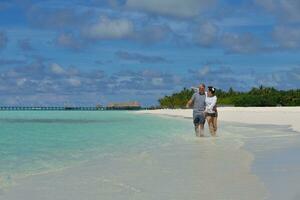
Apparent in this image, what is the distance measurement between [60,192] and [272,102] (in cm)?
9671

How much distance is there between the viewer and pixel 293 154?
11328 mm

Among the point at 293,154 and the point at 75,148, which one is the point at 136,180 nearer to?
the point at 293,154

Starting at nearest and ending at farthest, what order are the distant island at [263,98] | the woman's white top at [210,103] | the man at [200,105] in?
the man at [200,105], the woman's white top at [210,103], the distant island at [263,98]

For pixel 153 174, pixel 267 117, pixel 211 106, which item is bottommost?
pixel 153 174

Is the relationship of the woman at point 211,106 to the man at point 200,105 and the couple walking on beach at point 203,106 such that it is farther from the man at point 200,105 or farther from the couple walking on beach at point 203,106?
the man at point 200,105

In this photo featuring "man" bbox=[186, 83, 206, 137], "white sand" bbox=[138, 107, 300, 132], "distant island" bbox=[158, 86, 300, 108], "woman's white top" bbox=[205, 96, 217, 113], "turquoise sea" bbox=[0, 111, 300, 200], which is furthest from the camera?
"distant island" bbox=[158, 86, 300, 108]

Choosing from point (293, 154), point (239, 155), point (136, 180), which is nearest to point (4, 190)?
point (136, 180)

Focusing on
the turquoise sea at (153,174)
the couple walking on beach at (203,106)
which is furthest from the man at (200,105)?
the turquoise sea at (153,174)

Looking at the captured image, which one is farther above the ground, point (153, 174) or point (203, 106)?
point (203, 106)

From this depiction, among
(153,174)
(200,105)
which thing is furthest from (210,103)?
(153,174)

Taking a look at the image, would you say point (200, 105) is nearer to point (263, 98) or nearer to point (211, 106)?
point (211, 106)

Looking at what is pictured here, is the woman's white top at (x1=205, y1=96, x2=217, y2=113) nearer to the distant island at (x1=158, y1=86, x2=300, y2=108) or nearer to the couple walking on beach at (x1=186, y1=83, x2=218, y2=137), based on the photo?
the couple walking on beach at (x1=186, y1=83, x2=218, y2=137)

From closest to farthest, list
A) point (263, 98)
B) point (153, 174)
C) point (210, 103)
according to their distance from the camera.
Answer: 1. point (153, 174)
2. point (210, 103)
3. point (263, 98)

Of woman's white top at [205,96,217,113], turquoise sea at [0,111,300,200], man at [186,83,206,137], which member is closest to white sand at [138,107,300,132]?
woman's white top at [205,96,217,113]
